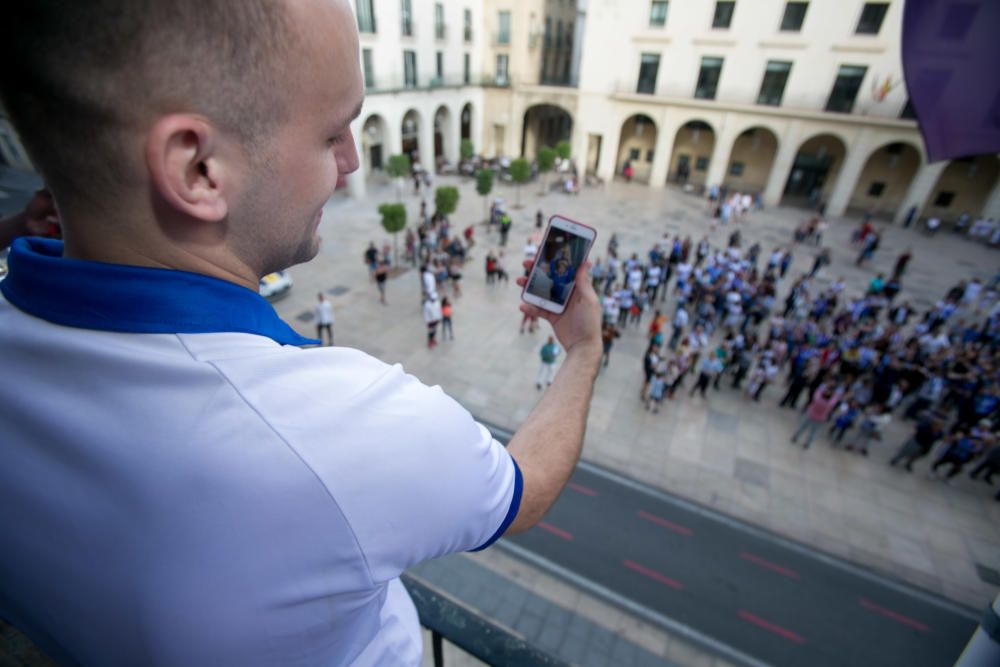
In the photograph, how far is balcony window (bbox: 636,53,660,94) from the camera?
91.6 feet

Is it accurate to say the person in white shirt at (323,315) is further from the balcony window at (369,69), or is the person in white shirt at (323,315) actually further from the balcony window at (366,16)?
the balcony window at (366,16)

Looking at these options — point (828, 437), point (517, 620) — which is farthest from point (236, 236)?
point (828, 437)

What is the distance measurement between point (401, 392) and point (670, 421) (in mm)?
11185

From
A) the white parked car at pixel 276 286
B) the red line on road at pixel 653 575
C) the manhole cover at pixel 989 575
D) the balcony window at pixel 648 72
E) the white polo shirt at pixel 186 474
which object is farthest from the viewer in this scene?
the balcony window at pixel 648 72

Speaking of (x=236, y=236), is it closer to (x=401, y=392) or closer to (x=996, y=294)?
(x=401, y=392)

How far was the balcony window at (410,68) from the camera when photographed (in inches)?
1034

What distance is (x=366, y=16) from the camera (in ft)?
73.7

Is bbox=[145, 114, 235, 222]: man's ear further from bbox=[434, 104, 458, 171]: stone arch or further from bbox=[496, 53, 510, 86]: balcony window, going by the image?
bbox=[496, 53, 510, 86]: balcony window

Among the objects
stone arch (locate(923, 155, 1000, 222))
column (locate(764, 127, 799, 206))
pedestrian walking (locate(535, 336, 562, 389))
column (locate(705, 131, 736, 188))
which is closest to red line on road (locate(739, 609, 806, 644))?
pedestrian walking (locate(535, 336, 562, 389))

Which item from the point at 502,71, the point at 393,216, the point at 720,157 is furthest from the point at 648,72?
the point at 393,216

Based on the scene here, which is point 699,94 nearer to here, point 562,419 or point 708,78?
point 708,78

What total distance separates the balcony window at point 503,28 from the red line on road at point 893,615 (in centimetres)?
3504

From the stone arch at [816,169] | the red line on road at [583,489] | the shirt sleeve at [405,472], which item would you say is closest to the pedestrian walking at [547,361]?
the red line on road at [583,489]

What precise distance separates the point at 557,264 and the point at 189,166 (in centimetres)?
200
